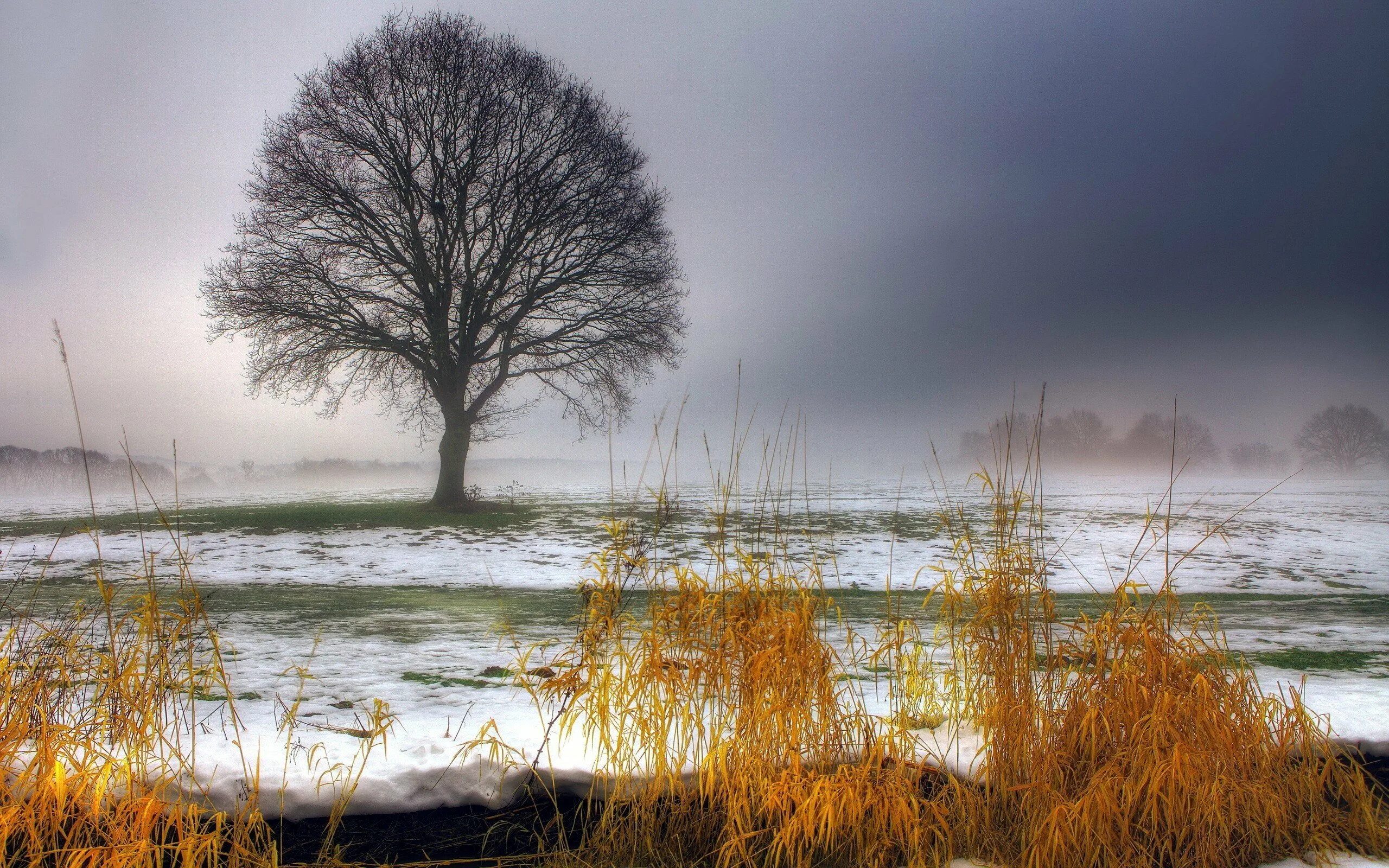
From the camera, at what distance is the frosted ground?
3520 mm

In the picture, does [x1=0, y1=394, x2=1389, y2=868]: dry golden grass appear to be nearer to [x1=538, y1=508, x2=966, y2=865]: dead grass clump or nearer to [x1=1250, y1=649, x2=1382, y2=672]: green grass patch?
[x1=538, y1=508, x2=966, y2=865]: dead grass clump

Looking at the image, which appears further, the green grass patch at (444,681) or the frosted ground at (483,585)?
the green grass patch at (444,681)

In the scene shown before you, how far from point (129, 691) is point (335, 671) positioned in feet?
4.01

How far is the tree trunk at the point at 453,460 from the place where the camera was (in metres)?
16.4

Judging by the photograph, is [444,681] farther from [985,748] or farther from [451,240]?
[451,240]

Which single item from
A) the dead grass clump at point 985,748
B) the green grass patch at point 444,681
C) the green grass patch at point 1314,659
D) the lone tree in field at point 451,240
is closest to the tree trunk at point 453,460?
the lone tree in field at point 451,240

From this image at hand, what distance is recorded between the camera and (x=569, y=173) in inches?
648

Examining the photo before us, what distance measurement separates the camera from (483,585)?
8539 mm

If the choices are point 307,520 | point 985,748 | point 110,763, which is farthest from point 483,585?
point 307,520

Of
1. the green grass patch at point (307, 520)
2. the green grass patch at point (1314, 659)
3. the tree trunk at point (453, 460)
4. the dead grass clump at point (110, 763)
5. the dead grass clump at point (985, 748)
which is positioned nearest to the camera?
the dead grass clump at point (110, 763)

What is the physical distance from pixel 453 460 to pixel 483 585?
8.58 meters

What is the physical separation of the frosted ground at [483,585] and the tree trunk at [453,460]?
1.06 m

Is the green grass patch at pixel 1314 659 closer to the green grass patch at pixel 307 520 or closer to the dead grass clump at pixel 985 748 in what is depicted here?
the dead grass clump at pixel 985 748

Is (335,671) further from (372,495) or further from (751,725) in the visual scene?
(372,495)
